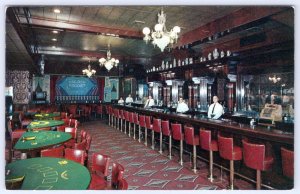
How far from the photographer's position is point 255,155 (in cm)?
310

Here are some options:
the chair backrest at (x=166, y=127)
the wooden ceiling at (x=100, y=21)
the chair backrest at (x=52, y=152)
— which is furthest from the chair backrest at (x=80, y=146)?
the wooden ceiling at (x=100, y=21)

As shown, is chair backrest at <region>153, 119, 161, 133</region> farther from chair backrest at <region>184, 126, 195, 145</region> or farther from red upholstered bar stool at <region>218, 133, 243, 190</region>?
red upholstered bar stool at <region>218, 133, 243, 190</region>

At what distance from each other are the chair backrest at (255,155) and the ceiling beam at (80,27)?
5328 millimetres

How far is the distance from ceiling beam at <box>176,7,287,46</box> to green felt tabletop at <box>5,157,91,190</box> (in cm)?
455

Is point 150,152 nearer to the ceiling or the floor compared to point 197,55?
nearer to the floor

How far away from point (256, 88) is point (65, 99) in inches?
521

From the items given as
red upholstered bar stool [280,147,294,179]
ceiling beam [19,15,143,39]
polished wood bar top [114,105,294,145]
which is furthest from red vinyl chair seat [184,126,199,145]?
ceiling beam [19,15,143,39]

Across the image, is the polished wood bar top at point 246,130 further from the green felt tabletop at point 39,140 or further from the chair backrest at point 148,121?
the green felt tabletop at point 39,140

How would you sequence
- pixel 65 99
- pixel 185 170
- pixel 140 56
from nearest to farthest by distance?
pixel 185 170
pixel 140 56
pixel 65 99

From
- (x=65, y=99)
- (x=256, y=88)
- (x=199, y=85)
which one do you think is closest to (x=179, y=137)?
(x=256, y=88)

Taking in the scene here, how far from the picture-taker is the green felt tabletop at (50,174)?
2.04 meters

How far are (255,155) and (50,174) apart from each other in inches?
103

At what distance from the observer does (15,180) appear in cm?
201

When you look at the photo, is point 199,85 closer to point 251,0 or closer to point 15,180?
point 251,0
